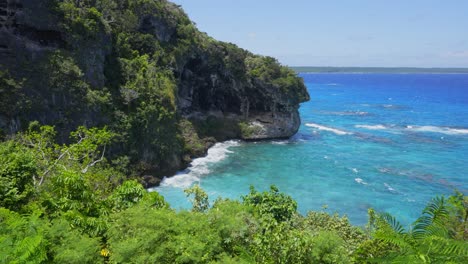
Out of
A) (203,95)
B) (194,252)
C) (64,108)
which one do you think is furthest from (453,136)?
(194,252)

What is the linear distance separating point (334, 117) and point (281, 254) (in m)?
78.8

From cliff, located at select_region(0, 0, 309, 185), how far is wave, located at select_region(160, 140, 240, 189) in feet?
3.54

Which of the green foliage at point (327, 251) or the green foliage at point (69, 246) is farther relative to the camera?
the green foliage at point (327, 251)

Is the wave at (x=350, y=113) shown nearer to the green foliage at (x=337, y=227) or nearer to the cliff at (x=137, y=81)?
the cliff at (x=137, y=81)

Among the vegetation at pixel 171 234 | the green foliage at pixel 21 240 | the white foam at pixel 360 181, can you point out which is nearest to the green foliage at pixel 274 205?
the vegetation at pixel 171 234

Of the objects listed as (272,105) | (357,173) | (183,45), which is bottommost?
(357,173)

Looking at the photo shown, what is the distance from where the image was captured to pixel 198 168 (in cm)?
4034

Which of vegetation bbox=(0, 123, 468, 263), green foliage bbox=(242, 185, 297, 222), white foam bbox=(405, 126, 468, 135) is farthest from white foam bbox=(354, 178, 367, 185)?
white foam bbox=(405, 126, 468, 135)

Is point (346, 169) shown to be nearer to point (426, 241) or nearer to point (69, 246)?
point (426, 241)

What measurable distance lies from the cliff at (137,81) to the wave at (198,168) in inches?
42.4

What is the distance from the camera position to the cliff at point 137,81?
2878cm

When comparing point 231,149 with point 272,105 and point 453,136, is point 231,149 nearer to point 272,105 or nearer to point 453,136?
point 272,105

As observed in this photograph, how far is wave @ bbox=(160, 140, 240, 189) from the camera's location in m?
35.6

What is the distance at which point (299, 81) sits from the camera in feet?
201
